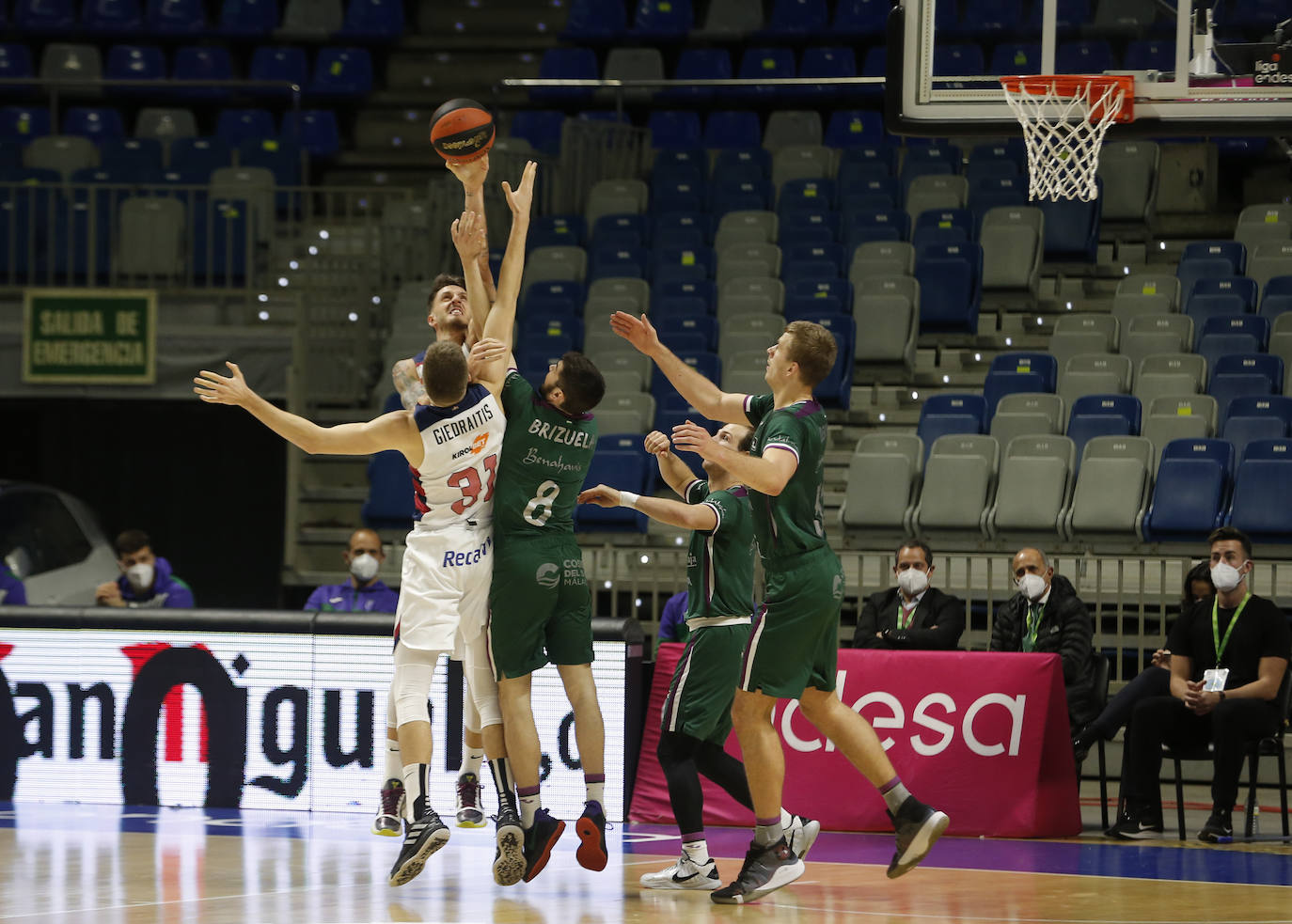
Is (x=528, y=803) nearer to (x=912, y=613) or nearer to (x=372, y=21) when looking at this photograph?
(x=912, y=613)

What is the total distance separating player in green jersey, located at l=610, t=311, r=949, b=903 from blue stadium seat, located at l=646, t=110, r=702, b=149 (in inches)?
472

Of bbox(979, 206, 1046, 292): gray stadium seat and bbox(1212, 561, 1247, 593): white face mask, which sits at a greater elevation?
bbox(979, 206, 1046, 292): gray stadium seat

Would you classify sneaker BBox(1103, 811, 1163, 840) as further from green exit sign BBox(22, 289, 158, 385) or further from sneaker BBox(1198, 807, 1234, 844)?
green exit sign BBox(22, 289, 158, 385)

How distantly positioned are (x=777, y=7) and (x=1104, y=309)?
21.0ft

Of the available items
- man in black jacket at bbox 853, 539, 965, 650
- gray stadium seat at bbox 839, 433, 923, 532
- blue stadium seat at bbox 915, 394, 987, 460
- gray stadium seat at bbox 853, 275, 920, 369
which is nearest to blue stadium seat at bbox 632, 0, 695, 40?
gray stadium seat at bbox 853, 275, 920, 369

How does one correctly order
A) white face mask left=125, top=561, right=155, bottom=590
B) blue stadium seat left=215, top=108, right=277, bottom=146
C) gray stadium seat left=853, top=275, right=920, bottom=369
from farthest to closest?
blue stadium seat left=215, top=108, right=277, bottom=146, gray stadium seat left=853, top=275, right=920, bottom=369, white face mask left=125, top=561, right=155, bottom=590

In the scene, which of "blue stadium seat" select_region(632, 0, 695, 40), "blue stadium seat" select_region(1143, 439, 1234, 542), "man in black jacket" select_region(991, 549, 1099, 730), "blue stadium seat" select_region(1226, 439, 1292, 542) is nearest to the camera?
"man in black jacket" select_region(991, 549, 1099, 730)

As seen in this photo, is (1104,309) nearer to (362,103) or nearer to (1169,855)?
(1169,855)

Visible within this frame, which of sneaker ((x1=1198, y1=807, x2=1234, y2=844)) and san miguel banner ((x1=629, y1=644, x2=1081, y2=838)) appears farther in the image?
san miguel banner ((x1=629, y1=644, x2=1081, y2=838))

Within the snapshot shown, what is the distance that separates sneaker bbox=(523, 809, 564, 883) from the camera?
6668 millimetres

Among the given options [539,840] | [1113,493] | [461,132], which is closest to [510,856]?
[539,840]

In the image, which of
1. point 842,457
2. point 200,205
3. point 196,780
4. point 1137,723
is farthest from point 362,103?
point 1137,723

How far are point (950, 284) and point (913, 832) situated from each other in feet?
29.0

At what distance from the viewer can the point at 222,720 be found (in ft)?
31.3
